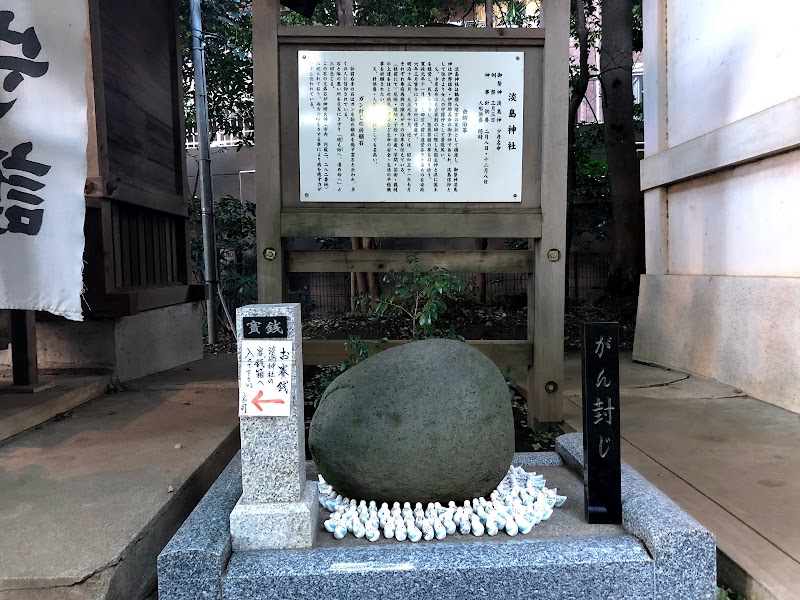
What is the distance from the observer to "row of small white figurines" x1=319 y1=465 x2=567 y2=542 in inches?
80.2

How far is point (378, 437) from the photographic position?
223 centimetres

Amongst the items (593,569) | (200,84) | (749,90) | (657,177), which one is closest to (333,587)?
(593,569)

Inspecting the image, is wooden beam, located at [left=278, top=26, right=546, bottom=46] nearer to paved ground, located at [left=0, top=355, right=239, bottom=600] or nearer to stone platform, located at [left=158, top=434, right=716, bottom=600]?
paved ground, located at [left=0, top=355, right=239, bottom=600]

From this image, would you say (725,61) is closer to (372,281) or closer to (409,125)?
(409,125)

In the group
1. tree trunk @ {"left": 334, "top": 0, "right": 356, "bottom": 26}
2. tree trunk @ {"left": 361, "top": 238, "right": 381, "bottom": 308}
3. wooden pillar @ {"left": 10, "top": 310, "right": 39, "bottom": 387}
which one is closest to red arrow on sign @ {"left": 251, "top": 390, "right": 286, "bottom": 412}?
wooden pillar @ {"left": 10, "top": 310, "right": 39, "bottom": 387}

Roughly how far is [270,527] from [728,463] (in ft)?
7.95

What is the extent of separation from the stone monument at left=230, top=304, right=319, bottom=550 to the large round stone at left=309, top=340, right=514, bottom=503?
345mm

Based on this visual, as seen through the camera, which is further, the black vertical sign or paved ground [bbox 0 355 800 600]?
the black vertical sign

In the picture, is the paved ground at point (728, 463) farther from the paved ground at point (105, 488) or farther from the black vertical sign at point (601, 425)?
the paved ground at point (105, 488)

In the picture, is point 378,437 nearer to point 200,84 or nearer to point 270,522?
point 270,522

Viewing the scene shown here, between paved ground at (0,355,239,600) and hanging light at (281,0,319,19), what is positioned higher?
hanging light at (281,0,319,19)

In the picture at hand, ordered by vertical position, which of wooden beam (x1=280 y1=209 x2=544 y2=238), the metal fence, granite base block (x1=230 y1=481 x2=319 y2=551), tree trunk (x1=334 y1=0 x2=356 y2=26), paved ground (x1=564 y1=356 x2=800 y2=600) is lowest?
paved ground (x1=564 y1=356 x2=800 y2=600)

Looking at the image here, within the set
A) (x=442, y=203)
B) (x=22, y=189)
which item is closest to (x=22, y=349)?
(x=22, y=189)

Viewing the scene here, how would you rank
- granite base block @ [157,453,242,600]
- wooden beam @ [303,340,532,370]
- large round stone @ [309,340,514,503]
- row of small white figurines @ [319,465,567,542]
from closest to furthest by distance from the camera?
granite base block @ [157,453,242,600], row of small white figurines @ [319,465,567,542], large round stone @ [309,340,514,503], wooden beam @ [303,340,532,370]
